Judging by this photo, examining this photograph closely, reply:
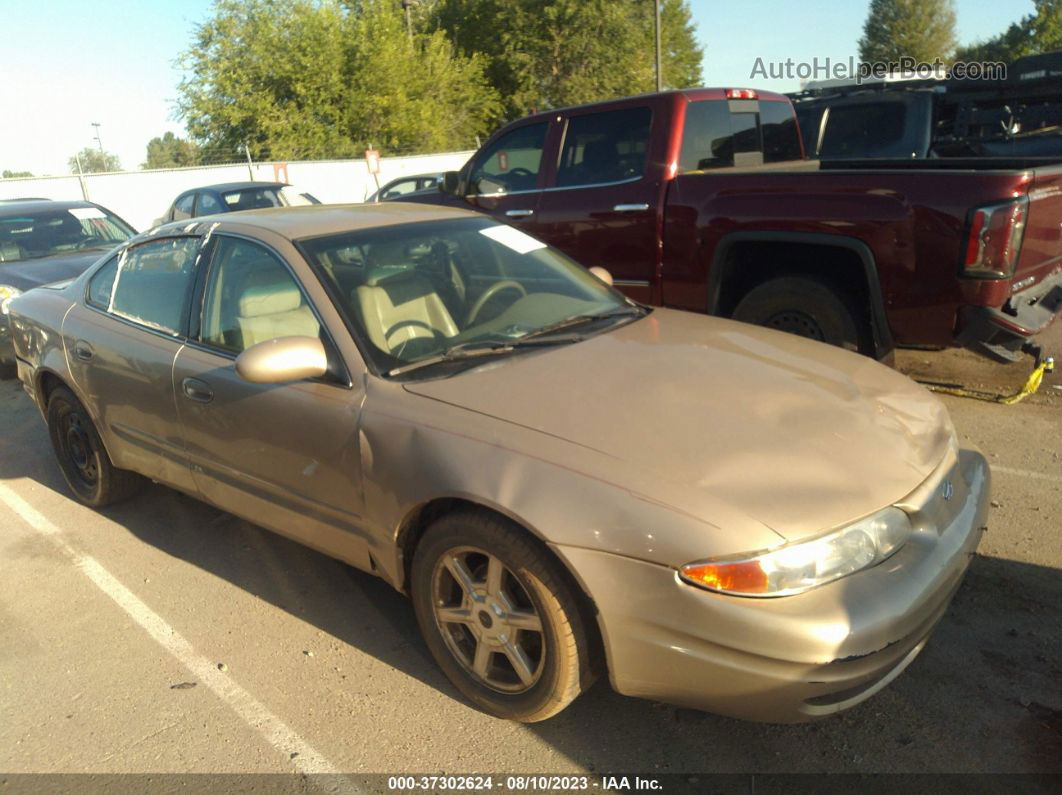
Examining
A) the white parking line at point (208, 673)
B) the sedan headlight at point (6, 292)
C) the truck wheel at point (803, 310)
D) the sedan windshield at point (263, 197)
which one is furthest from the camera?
the sedan windshield at point (263, 197)

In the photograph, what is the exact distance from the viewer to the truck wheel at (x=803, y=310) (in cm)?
504

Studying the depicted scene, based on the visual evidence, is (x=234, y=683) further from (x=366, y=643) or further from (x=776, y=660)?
(x=776, y=660)

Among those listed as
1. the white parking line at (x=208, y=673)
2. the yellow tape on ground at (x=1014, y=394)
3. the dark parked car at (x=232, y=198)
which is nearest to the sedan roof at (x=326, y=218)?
the white parking line at (x=208, y=673)

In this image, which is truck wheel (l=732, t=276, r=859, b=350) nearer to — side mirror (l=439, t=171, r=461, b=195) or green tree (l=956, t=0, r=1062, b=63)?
side mirror (l=439, t=171, r=461, b=195)

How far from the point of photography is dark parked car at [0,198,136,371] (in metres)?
Result: 7.55

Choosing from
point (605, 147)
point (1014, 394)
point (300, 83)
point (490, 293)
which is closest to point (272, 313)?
point (490, 293)

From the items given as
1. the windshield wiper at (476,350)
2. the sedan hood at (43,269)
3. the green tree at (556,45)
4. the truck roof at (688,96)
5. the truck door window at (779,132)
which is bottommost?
the sedan hood at (43,269)

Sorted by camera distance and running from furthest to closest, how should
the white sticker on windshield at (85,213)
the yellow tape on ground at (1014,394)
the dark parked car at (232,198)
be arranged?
1. the dark parked car at (232,198)
2. the white sticker on windshield at (85,213)
3. the yellow tape on ground at (1014,394)

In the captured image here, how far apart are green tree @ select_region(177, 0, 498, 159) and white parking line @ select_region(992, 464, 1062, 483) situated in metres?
28.8

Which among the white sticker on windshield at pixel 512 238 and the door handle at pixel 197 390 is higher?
the white sticker on windshield at pixel 512 238

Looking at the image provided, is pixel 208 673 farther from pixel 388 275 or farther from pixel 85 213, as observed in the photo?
pixel 85 213

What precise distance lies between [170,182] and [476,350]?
19970 millimetres

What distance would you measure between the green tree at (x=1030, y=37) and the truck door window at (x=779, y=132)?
59.8 metres

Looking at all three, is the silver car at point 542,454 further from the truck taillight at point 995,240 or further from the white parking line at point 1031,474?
the white parking line at point 1031,474
